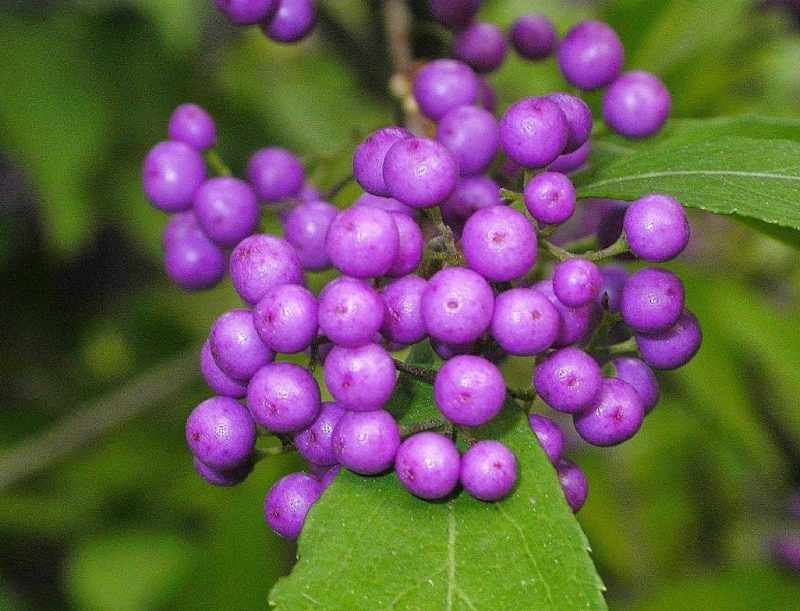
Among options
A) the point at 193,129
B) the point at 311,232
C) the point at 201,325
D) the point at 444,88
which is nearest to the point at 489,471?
the point at 311,232

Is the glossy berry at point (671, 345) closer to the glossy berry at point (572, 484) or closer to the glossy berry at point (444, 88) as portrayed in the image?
the glossy berry at point (572, 484)

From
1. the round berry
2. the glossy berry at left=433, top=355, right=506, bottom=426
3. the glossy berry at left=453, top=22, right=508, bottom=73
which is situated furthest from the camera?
the glossy berry at left=453, top=22, right=508, bottom=73

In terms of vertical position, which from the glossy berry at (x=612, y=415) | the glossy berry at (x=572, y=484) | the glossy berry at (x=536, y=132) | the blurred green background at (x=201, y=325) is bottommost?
the blurred green background at (x=201, y=325)

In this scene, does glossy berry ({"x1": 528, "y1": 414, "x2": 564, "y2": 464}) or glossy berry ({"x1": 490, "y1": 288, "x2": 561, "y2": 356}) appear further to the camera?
glossy berry ({"x1": 528, "y1": 414, "x2": 564, "y2": 464})

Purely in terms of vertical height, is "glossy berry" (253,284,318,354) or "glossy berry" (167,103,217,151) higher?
"glossy berry" (253,284,318,354)

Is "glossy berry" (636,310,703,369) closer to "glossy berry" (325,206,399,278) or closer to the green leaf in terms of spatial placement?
the green leaf

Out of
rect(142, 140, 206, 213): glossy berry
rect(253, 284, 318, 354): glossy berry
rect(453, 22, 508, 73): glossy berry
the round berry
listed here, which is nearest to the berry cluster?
rect(253, 284, 318, 354): glossy berry

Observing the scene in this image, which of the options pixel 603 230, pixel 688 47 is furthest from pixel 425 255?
pixel 688 47

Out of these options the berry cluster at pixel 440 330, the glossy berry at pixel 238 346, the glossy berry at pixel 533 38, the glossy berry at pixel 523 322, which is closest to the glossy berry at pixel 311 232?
the berry cluster at pixel 440 330
